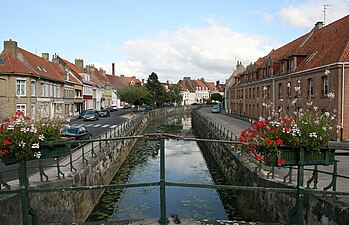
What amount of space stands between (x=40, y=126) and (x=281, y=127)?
12.3 feet

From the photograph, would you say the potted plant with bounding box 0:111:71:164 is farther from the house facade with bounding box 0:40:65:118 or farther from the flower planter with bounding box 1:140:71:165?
the house facade with bounding box 0:40:65:118

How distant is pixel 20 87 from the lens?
110 feet

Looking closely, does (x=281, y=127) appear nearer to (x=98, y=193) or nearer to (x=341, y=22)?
(x=98, y=193)

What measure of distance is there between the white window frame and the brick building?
1035 inches

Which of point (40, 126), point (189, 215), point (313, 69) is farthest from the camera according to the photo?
point (313, 69)

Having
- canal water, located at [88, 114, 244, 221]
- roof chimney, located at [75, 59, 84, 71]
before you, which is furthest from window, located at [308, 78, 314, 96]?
roof chimney, located at [75, 59, 84, 71]

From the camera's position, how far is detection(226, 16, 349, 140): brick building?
64.9 ft

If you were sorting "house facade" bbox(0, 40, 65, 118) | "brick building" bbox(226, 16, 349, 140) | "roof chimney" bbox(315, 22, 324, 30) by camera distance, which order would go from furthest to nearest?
"house facade" bbox(0, 40, 65, 118) → "roof chimney" bbox(315, 22, 324, 30) → "brick building" bbox(226, 16, 349, 140)

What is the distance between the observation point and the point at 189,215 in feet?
36.5

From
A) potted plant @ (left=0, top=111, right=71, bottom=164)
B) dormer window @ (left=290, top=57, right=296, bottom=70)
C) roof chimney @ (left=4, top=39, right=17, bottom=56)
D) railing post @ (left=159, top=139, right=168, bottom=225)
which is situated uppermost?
roof chimney @ (left=4, top=39, right=17, bottom=56)

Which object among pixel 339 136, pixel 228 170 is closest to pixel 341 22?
pixel 339 136

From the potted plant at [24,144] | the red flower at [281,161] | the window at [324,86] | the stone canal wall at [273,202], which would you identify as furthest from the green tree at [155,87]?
the red flower at [281,161]

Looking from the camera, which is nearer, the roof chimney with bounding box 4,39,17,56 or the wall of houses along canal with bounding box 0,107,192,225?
the wall of houses along canal with bounding box 0,107,192,225

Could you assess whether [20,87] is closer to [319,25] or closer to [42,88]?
[42,88]
